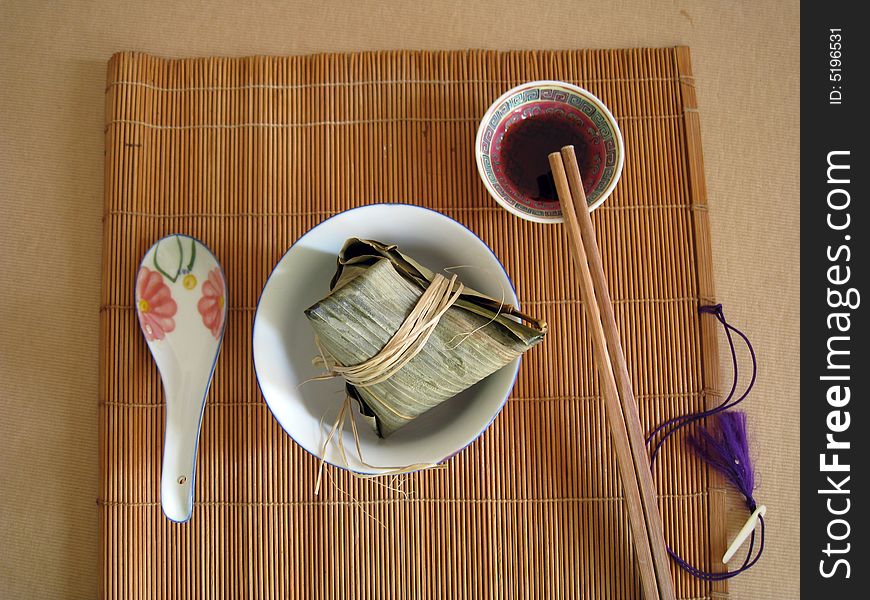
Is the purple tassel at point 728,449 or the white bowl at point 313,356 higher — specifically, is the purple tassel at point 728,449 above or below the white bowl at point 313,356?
below

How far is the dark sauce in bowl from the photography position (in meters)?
0.94

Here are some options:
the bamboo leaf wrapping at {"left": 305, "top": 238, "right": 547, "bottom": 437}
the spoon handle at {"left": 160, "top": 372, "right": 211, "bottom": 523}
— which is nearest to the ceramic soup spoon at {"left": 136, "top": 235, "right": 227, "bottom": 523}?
the spoon handle at {"left": 160, "top": 372, "right": 211, "bottom": 523}

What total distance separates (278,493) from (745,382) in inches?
31.9

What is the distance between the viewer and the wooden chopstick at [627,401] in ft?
2.86

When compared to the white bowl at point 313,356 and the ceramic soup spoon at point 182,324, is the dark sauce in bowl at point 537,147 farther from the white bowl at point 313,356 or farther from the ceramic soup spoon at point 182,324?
the ceramic soup spoon at point 182,324

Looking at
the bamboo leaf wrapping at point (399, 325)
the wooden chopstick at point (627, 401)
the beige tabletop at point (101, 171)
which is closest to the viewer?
the bamboo leaf wrapping at point (399, 325)

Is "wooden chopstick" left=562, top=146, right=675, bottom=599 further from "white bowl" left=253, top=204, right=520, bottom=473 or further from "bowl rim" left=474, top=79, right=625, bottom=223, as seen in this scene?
"white bowl" left=253, top=204, right=520, bottom=473

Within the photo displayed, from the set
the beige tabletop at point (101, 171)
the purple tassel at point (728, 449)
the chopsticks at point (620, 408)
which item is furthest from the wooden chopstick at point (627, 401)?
the beige tabletop at point (101, 171)

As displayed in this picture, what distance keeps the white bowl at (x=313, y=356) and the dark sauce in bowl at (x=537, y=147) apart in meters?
0.21

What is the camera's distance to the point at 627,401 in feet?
2.88

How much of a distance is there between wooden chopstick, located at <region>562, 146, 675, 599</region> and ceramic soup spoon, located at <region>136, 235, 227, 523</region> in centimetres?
58

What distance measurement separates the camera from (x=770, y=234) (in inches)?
40.8
